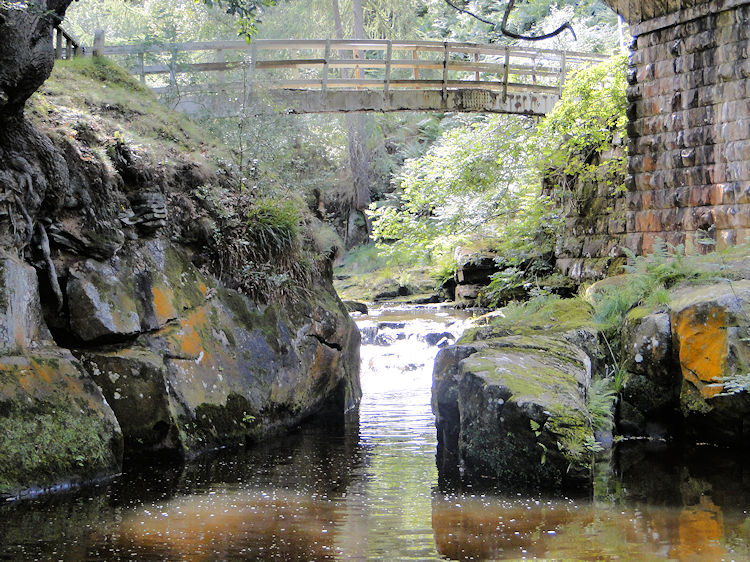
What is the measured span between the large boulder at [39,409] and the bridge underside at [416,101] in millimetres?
9238

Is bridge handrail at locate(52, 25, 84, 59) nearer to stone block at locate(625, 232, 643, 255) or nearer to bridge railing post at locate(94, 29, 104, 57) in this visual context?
bridge railing post at locate(94, 29, 104, 57)

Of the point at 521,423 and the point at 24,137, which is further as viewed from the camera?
the point at 24,137

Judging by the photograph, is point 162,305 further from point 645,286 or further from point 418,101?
point 418,101

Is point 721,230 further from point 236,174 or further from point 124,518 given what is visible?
point 124,518

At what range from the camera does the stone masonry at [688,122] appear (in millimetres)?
11031

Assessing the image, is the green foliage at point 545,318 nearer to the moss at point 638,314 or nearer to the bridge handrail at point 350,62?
the moss at point 638,314

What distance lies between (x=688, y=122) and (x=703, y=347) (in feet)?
16.9

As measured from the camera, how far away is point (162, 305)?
793 cm

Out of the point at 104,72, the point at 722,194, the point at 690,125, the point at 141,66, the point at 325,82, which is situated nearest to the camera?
the point at 722,194

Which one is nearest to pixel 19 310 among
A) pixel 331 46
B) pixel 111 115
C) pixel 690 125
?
Answer: pixel 111 115

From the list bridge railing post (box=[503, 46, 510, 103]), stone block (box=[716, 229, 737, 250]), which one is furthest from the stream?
bridge railing post (box=[503, 46, 510, 103])

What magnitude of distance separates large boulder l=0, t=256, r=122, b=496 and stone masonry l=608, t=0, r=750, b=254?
24.9 ft

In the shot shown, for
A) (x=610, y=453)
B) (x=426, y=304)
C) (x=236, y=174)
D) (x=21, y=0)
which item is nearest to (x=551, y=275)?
(x=426, y=304)

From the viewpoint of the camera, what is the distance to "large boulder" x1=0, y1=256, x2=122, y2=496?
5.91 m
